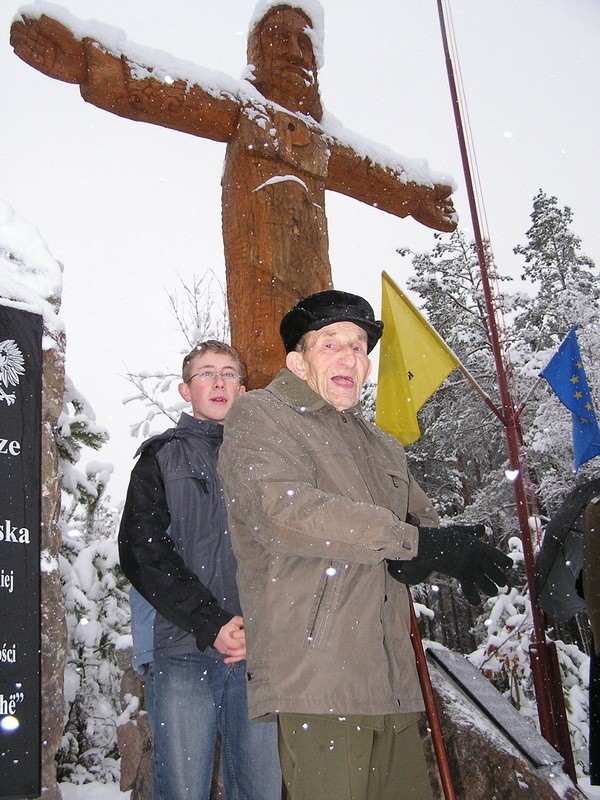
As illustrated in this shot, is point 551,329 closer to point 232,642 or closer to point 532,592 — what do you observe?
point 532,592

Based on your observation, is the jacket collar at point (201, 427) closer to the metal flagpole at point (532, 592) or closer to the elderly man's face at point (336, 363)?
the elderly man's face at point (336, 363)

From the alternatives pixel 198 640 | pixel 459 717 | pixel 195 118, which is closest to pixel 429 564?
pixel 198 640

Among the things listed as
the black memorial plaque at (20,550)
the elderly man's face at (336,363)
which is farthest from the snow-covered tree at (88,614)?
the elderly man's face at (336,363)

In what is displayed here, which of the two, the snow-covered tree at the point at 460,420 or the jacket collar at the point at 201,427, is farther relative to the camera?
the snow-covered tree at the point at 460,420

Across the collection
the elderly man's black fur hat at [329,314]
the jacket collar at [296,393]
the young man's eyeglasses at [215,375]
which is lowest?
the jacket collar at [296,393]

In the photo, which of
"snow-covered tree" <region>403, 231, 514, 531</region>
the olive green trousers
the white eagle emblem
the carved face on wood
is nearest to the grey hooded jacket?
the olive green trousers

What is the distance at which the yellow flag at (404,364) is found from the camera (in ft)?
15.0

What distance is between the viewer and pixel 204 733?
2281mm

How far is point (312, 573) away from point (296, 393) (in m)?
0.71

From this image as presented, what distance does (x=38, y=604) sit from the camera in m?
2.62

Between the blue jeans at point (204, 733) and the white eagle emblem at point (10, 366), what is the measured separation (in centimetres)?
133

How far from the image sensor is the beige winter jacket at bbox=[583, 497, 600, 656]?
306 cm

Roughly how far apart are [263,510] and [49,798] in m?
1.69

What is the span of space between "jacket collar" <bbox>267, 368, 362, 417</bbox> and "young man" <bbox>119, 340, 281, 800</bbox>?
1.85ft
